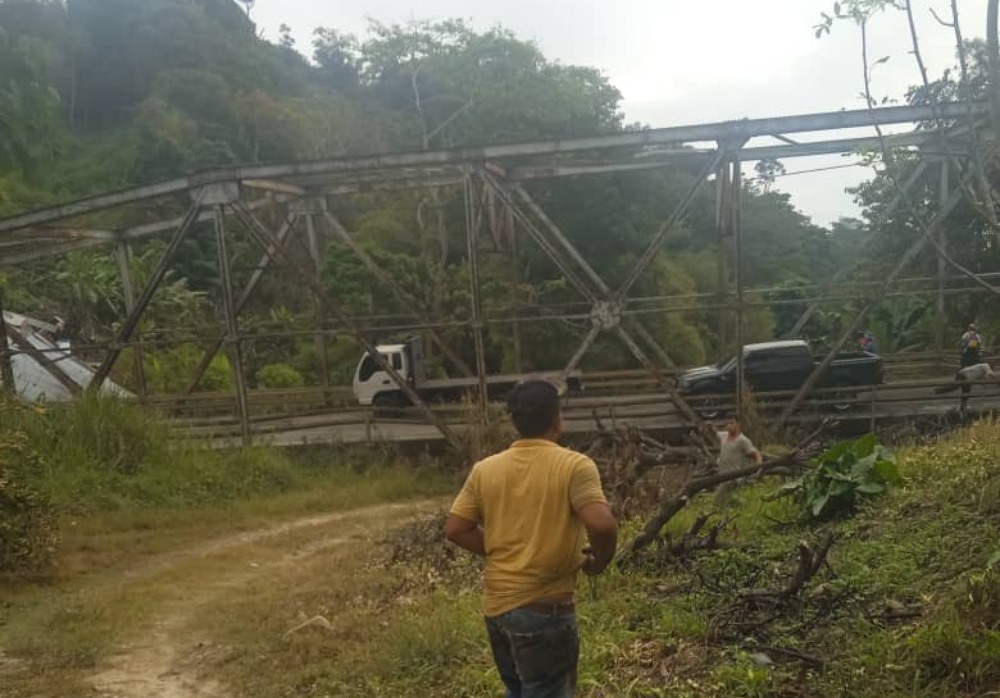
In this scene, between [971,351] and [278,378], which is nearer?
[971,351]

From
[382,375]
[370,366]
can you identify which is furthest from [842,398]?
[370,366]

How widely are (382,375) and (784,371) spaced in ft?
27.3

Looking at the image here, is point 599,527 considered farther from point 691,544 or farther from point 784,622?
point 691,544

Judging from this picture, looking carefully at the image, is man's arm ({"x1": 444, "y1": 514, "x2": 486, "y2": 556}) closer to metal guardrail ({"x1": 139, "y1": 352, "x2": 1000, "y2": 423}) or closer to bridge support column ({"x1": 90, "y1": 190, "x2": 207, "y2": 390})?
bridge support column ({"x1": 90, "y1": 190, "x2": 207, "y2": 390})

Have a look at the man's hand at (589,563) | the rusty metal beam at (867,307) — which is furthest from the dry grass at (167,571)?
the rusty metal beam at (867,307)

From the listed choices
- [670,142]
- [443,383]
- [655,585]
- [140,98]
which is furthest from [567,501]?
[140,98]

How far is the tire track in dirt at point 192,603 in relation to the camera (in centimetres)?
592

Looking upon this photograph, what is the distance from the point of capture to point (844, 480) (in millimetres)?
6625

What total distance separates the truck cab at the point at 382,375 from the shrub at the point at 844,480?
12528mm

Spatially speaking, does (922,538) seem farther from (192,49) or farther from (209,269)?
(192,49)

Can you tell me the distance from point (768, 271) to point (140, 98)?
34237mm

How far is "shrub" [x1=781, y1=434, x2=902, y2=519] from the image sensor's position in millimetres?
6574

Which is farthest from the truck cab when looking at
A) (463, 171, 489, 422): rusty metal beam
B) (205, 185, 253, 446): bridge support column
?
(463, 171, 489, 422): rusty metal beam

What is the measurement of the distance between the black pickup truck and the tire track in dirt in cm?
594
